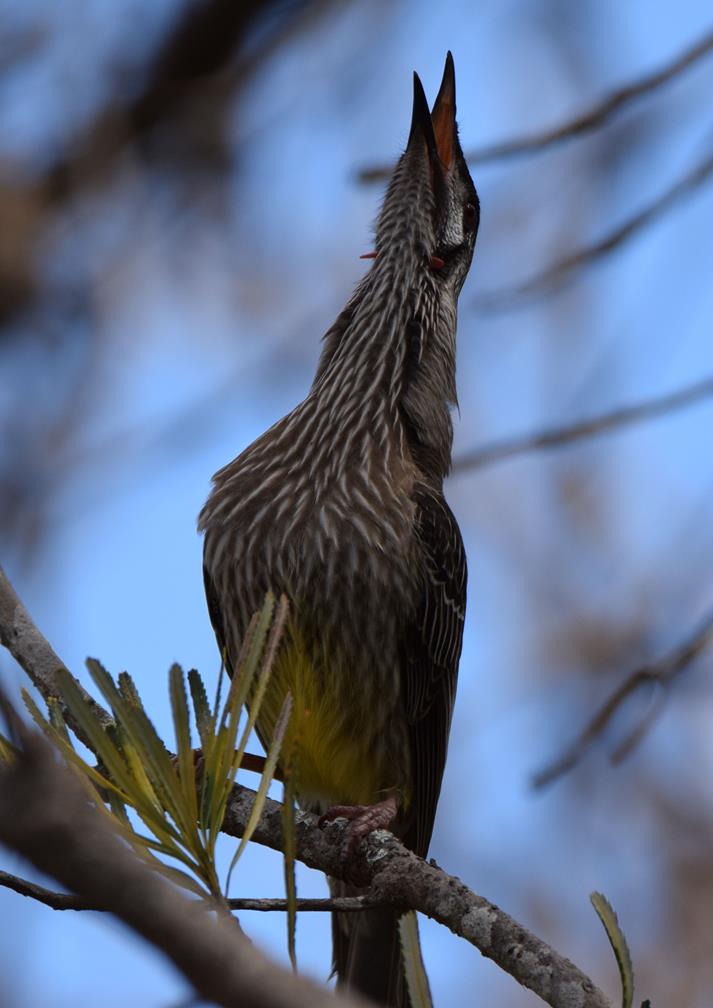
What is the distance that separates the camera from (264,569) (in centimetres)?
343

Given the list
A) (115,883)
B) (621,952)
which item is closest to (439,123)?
(621,952)

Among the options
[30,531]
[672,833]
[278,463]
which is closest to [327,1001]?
[278,463]

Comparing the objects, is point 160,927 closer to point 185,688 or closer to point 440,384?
point 185,688

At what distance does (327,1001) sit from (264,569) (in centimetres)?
257

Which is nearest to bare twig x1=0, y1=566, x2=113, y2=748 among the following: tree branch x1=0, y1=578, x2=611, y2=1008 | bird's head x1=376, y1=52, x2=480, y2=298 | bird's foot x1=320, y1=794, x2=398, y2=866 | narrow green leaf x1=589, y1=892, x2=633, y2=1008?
tree branch x1=0, y1=578, x2=611, y2=1008

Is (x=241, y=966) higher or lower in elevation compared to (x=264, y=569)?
lower

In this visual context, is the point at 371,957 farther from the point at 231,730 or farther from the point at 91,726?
the point at 91,726

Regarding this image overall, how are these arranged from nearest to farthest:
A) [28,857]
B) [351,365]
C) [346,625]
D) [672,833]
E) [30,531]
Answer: [28,857] < [346,625] < [351,365] < [30,531] < [672,833]

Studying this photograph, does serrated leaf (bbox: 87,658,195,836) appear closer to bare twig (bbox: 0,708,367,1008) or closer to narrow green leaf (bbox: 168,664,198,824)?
narrow green leaf (bbox: 168,664,198,824)

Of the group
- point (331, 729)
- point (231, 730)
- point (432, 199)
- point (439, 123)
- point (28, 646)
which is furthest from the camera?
point (439, 123)

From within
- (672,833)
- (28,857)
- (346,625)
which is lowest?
(28,857)

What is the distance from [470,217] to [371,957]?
246 cm

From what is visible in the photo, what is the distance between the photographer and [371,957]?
362cm

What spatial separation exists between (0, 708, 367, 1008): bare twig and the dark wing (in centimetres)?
267
